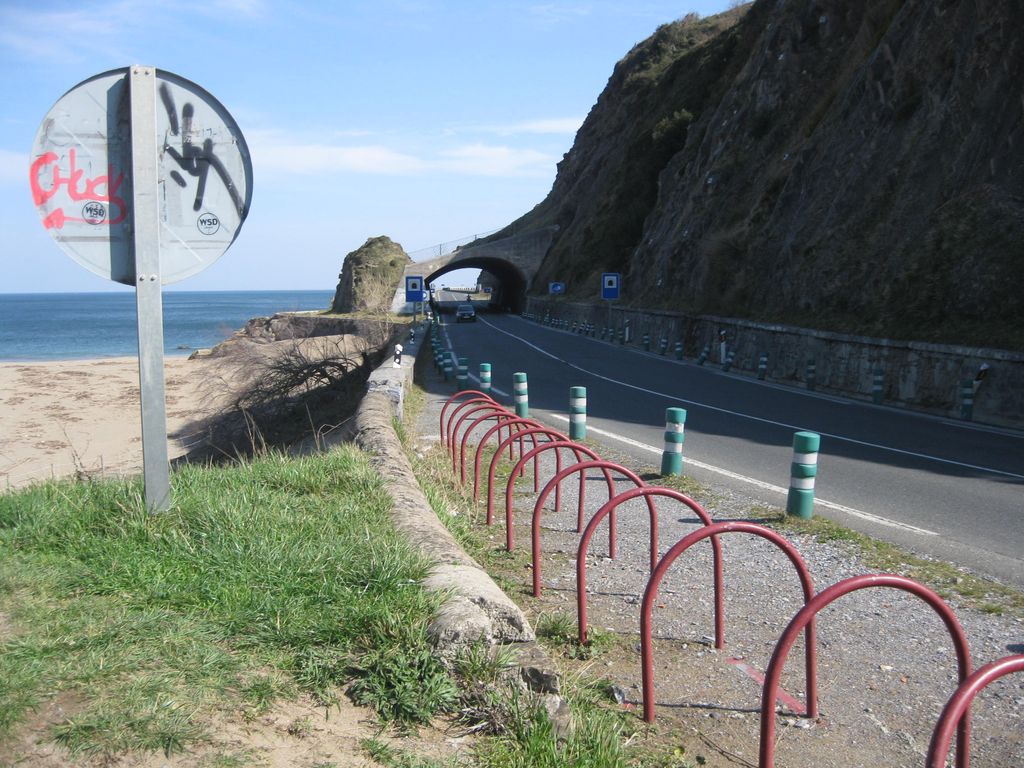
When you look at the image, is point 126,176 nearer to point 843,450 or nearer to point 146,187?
point 146,187

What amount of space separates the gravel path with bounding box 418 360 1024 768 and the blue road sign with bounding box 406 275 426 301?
133 feet

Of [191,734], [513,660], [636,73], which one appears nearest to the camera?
[191,734]

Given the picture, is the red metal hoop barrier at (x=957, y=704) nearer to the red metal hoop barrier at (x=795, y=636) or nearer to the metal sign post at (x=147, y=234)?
the red metal hoop barrier at (x=795, y=636)

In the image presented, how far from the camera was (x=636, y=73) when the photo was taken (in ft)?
242

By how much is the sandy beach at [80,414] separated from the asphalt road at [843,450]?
8270 millimetres

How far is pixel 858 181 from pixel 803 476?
20.0 meters

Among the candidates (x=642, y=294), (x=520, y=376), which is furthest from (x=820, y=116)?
(x=520, y=376)

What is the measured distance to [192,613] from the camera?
4.11 meters

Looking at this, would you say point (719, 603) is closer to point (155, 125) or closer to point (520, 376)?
point (155, 125)

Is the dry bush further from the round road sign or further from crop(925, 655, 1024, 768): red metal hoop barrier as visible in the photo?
crop(925, 655, 1024, 768): red metal hoop barrier

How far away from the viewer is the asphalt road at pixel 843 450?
26.7 feet

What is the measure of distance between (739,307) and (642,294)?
1311 cm

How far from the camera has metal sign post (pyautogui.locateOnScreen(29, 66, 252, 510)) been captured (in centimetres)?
484

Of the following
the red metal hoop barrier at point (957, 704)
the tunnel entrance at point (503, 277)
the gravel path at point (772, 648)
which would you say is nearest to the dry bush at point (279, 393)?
the gravel path at point (772, 648)
